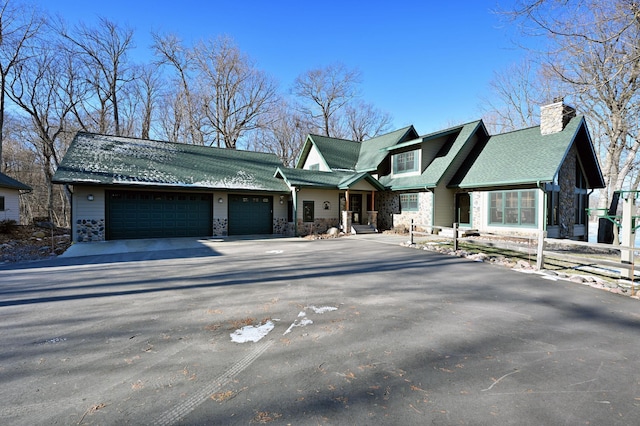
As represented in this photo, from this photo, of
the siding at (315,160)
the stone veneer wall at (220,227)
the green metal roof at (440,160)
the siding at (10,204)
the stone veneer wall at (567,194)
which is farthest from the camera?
the siding at (315,160)

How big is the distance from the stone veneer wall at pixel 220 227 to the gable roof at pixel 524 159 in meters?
13.0

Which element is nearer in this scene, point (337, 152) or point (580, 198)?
point (580, 198)

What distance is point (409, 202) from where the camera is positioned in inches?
725

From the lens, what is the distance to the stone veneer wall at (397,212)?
1712 cm

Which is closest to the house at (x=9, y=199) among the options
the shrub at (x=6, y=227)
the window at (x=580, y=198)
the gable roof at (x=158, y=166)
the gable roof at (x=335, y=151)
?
the shrub at (x=6, y=227)

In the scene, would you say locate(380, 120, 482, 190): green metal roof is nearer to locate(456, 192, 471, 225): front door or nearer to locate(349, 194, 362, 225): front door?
locate(456, 192, 471, 225): front door

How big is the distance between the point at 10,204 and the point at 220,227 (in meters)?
14.2

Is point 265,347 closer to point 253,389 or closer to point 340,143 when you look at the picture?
point 253,389

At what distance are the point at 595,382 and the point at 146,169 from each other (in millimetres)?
17695

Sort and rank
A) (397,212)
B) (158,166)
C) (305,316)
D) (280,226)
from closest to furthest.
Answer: (305,316) → (158,166) → (280,226) → (397,212)

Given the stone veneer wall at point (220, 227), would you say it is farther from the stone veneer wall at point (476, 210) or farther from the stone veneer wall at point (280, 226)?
the stone veneer wall at point (476, 210)

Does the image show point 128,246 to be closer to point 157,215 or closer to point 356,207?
point 157,215

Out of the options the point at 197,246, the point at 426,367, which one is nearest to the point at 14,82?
the point at 197,246

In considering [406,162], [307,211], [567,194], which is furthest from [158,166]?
[567,194]
